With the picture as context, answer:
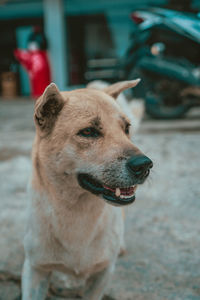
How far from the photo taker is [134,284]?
6.13ft

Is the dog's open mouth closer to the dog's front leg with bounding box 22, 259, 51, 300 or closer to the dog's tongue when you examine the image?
the dog's tongue

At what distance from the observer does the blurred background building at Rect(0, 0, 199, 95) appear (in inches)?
370

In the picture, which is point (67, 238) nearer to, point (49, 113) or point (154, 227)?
point (49, 113)

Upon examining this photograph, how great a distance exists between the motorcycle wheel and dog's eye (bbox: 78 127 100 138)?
4.01 m

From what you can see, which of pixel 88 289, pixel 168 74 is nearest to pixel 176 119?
pixel 168 74

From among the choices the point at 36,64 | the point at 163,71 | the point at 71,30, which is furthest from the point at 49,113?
the point at 71,30

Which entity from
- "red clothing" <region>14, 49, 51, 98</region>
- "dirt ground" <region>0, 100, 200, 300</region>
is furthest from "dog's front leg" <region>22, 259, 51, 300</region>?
"red clothing" <region>14, 49, 51, 98</region>

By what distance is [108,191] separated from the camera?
58.1 inches

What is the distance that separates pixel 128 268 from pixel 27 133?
3.77m

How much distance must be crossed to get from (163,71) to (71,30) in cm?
594

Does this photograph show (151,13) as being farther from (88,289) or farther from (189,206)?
(88,289)

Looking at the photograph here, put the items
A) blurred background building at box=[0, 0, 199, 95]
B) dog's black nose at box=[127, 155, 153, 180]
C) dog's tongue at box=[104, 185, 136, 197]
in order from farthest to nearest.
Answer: blurred background building at box=[0, 0, 199, 95], dog's tongue at box=[104, 185, 136, 197], dog's black nose at box=[127, 155, 153, 180]

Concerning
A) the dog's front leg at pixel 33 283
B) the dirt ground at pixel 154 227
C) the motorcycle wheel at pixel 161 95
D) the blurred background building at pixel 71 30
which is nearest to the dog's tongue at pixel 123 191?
the dirt ground at pixel 154 227

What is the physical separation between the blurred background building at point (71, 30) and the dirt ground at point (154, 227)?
241 inches
